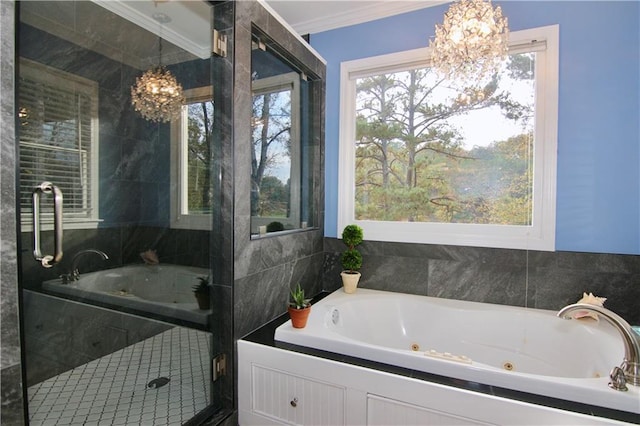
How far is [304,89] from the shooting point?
8.34 feet

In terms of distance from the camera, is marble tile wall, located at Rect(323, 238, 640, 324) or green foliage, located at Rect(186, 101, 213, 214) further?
marble tile wall, located at Rect(323, 238, 640, 324)

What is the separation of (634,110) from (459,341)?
1748mm

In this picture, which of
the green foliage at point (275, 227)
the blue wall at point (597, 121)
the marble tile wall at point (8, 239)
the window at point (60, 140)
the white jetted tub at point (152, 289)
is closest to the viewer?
the marble tile wall at point (8, 239)

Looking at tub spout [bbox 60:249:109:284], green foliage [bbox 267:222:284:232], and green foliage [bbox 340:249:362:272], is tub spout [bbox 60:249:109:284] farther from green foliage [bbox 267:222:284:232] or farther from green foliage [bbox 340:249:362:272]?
green foliage [bbox 340:249:362:272]

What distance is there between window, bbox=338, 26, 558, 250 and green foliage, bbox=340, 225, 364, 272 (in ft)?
0.45

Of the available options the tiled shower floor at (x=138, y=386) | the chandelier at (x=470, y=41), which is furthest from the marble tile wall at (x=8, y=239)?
the chandelier at (x=470, y=41)

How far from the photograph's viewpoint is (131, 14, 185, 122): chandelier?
1723mm

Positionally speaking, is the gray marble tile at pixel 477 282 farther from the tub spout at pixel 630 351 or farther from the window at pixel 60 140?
the window at pixel 60 140

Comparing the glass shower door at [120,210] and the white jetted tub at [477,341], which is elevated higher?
the glass shower door at [120,210]

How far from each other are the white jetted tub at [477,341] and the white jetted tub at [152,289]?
1.76ft

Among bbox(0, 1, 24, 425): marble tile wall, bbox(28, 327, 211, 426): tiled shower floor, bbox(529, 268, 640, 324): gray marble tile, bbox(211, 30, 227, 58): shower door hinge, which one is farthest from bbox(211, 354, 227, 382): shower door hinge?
bbox(529, 268, 640, 324): gray marble tile

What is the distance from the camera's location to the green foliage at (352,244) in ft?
8.38

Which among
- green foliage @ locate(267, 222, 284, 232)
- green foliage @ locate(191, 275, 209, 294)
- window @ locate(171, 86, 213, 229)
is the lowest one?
green foliage @ locate(191, 275, 209, 294)

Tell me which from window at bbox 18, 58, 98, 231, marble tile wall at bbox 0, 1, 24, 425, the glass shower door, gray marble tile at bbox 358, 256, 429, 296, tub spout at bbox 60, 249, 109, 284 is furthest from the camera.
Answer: gray marble tile at bbox 358, 256, 429, 296
